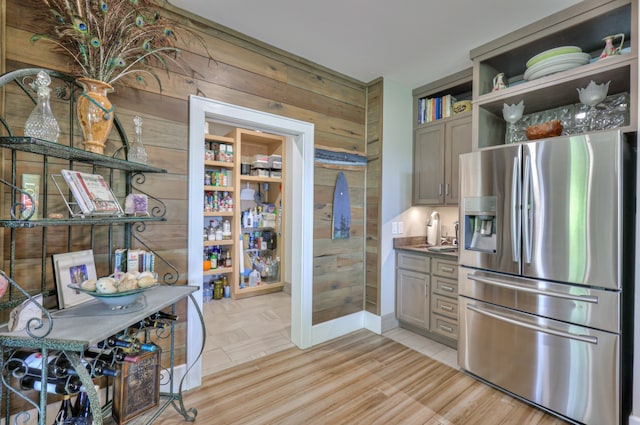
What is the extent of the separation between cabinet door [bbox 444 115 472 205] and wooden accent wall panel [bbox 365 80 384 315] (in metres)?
0.68

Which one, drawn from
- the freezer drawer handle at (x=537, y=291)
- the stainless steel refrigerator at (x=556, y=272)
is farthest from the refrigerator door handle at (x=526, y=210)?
the freezer drawer handle at (x=537, y=291)

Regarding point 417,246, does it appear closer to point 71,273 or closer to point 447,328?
point 447,328

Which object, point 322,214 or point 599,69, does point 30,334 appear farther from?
point 599,69

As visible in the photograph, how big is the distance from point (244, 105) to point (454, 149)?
2063mm

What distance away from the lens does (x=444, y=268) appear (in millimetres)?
2662

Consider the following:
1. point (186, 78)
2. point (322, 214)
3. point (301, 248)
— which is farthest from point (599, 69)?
point (186, 78)

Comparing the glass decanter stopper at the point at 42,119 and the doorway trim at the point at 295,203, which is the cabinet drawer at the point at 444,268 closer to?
the doorway trim at the point at 295,203

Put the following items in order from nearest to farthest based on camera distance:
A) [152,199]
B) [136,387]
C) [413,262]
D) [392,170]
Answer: [136,387]
[152,199]
[413,262]
[392,170]

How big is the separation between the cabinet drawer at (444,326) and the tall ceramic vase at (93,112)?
9.79 ft

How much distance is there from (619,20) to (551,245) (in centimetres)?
156

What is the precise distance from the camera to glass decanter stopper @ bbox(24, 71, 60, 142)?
119 centimetres

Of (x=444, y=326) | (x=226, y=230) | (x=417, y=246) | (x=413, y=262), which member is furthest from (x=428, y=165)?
(x=226, y=230)

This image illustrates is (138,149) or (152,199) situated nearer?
(138,149)

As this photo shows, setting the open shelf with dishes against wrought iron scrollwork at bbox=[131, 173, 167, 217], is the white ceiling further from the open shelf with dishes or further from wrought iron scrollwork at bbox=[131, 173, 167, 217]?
wrought iron scrollwork at bbox=[131, 173, 167, 217]
